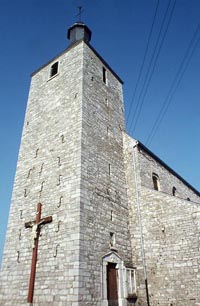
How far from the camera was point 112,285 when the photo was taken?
8.41 metres

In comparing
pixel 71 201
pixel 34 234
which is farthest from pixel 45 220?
pixel 71 201

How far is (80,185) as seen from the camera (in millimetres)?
8602

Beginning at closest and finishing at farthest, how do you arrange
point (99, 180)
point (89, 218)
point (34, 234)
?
point (89, 218) < point (34, 234) < point (99, 180)

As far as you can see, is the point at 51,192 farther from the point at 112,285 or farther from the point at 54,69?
the point at 54,69

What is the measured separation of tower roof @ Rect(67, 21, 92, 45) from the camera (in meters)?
15.7

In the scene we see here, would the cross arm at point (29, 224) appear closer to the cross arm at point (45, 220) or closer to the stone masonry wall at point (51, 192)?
the stone masonry wall at point (51, 192)

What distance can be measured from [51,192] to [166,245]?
4.74m

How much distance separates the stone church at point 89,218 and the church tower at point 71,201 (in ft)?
0.14

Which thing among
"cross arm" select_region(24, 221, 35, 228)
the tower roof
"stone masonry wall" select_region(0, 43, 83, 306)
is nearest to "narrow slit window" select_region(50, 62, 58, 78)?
"stone masonry wall" select_region(0, 43, 83, 306)

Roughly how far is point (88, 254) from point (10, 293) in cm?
318

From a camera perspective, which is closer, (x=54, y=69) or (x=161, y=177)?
(x=161, y=177)

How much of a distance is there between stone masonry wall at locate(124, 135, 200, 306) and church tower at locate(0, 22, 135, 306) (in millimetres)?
511

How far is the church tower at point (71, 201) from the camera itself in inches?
301

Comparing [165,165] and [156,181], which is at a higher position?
[165,165]
